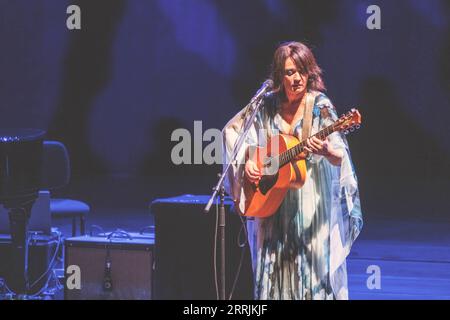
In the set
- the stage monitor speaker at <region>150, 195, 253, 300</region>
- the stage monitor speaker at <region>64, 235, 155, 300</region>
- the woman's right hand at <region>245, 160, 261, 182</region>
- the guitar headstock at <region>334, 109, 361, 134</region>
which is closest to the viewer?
the guitar headstock at <region>334, 109, 361, 134</region>

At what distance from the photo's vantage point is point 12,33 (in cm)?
873

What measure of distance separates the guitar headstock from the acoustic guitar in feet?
0.16

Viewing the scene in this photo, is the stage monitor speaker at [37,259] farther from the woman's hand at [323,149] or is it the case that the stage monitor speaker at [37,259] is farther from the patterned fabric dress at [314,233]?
the woman's hand at [323,149]

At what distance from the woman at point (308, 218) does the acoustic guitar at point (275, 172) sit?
0.13ft

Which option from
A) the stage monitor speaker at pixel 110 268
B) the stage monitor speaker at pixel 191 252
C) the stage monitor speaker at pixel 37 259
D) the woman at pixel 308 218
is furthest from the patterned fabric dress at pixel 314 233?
the stage monitor speaker at pixel 37 259

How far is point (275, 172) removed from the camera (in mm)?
4098

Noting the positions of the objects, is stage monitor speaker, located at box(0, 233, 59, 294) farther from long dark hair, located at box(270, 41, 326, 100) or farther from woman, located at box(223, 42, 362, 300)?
long dark hair, located at box(270, 41, 326, 100)

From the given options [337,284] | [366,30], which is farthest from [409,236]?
[337,284]

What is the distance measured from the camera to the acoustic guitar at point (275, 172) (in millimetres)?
4039

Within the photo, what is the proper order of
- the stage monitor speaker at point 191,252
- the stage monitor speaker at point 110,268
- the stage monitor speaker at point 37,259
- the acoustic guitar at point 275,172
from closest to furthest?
the acoustic guitar at point 275,172 → the stage monitor speaker at point 191,252 → the stage monitor speaker at point 110,268 → the stage monitor speaker at point 37,259

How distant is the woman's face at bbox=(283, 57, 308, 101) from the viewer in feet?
13.3

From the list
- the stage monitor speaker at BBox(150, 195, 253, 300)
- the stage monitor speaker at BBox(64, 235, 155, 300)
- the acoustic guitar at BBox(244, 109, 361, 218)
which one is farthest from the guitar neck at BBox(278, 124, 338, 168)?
the stage monitor speaker at BBox(64, 235, 155, 300)
